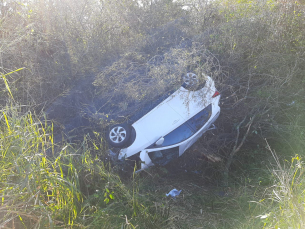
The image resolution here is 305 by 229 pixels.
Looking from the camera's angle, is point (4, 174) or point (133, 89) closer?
point (4, 174)

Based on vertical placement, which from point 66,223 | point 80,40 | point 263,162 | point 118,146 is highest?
point 80,40

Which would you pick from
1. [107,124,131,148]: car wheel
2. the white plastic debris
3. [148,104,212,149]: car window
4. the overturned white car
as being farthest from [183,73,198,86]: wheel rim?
the white plastic debris

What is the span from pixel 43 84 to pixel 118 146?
2.27 m

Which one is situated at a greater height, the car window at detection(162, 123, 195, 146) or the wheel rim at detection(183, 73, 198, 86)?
the wheel rim at detection(183, 73, 198, 86)

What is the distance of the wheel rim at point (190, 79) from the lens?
15.5ft

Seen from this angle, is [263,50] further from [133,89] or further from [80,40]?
[80,40]

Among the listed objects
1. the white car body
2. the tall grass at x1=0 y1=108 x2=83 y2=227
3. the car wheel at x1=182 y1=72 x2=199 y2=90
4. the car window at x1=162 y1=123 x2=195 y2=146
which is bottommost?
the car window at x1=162 y1=123 x2=195 y2=146

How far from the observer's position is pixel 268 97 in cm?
509

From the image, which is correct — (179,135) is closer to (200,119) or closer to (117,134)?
(200,119)

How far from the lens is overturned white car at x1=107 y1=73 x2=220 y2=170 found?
4750 mm

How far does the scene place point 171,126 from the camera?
4879 millimetres

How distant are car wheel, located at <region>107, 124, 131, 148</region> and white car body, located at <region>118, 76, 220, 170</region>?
130 millimetres

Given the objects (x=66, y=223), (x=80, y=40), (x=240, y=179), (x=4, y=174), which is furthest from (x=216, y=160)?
(x=80, y=40)

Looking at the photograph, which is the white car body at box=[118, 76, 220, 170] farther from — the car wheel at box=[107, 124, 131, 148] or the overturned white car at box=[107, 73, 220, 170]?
the car wheel at box=[107, 124, 131, 148]
